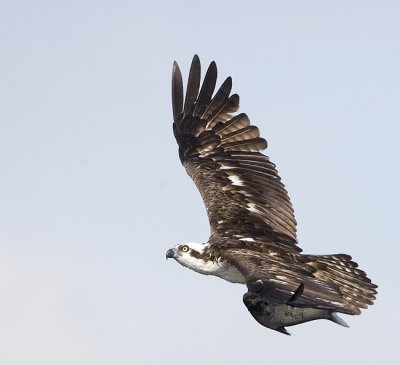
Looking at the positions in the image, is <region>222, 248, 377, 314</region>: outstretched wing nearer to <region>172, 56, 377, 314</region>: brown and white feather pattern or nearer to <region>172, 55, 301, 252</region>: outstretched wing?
<region>172, 56, 377, 314</region>: brown and white feather pattern

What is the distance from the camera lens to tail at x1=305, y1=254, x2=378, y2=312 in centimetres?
1653

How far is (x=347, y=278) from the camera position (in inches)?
673

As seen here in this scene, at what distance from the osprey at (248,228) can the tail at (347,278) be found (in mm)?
14

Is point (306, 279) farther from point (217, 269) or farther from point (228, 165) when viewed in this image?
point (228, 165)

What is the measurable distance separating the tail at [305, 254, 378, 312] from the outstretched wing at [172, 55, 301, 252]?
56cm

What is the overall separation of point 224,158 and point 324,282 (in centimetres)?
437

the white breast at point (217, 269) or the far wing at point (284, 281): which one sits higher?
the white breast at point (217, 269)

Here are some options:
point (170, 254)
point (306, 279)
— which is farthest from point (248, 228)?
point (306, 279)

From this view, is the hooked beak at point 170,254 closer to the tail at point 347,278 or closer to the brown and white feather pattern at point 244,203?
the brown and white feather pattern at point 244,203

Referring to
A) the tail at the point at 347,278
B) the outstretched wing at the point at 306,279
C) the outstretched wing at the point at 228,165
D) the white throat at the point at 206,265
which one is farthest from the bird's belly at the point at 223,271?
the tail at the point at 347,278

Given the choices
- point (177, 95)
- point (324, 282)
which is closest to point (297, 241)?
point (324, 282)

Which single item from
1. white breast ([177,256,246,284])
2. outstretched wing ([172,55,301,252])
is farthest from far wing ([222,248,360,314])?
outstretched wing ([172,55,301,252])

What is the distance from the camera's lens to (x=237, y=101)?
20344 millimetres

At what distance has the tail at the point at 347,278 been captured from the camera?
651 inches
